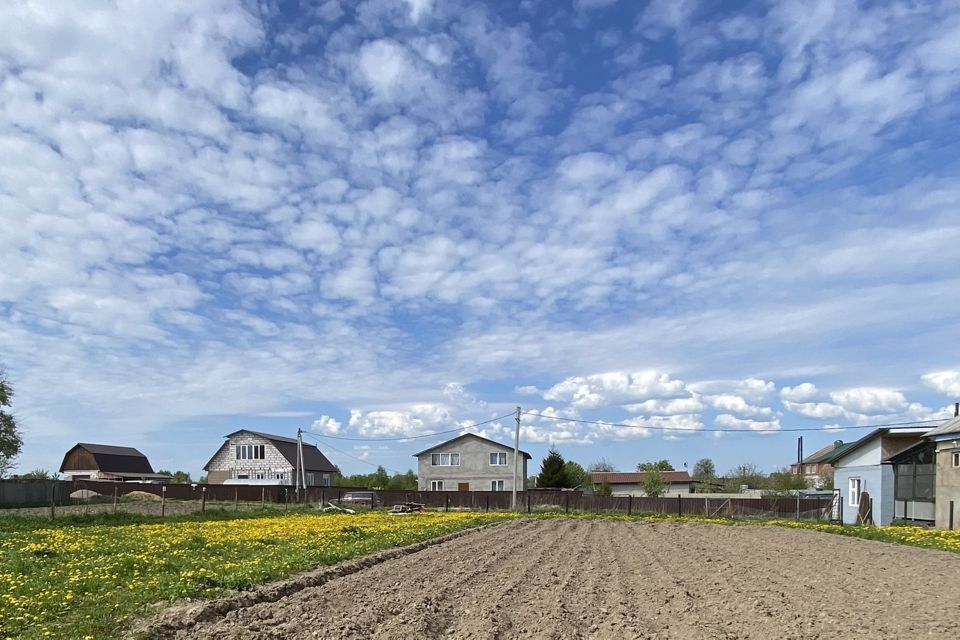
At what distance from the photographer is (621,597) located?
42.0 ft

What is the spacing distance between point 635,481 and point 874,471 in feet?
193

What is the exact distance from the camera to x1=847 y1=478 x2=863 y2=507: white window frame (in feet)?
135

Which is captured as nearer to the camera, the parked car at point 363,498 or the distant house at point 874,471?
the distant house at point 874,471

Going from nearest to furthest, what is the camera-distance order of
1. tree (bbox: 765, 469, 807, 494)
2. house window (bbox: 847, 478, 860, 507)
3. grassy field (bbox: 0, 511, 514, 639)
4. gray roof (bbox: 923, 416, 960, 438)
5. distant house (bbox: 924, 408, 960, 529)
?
grassy field (bbox: 0, 511, 514, 639) → distant house (bbox: 924, 408, 960, 529) → gray roof (bbox: 923, 416, 960, 438) → house window (bbox: 847, 478, 860, 507) → tree (bbox: 765, 469, 807, 494)

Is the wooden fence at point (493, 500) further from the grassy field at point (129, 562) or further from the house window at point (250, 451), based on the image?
the house window at point (250, 451)

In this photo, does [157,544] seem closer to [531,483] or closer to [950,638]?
[950,638]

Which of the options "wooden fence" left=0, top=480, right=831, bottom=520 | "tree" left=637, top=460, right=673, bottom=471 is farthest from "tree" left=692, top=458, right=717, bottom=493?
"wooden fence" left=0, top=480, right=831, bottom=520

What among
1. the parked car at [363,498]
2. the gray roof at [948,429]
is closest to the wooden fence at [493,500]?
the parked car at [363,498]

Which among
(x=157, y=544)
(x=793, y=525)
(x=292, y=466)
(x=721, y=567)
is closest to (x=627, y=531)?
(x=793, y=525)

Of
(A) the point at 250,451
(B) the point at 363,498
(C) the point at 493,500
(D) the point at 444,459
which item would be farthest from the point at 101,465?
(C) the point at 493,500

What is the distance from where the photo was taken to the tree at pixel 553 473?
70.4 m

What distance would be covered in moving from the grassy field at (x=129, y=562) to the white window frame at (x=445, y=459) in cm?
4392

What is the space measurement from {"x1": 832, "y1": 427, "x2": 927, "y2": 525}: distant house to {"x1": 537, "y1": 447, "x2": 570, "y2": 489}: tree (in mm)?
30160

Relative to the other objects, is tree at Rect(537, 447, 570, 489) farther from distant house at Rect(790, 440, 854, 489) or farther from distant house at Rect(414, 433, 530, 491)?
distant house at Rect(790, 440, 854, 489)
